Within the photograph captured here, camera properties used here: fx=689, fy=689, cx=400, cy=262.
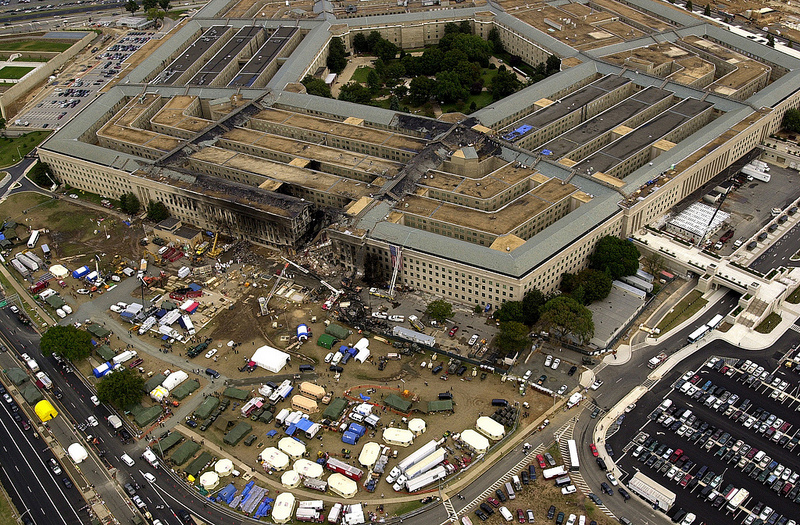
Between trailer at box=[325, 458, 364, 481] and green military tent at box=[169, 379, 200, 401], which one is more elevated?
green military tent at box=[169, 379, 200, 401]

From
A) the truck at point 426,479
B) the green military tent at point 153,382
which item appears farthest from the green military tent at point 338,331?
the truck at point 426,479

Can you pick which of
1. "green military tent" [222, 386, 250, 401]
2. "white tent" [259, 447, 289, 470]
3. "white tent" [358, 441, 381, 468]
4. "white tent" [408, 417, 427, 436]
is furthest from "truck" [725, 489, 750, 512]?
"green military tent" [222, 386, 250, 401]

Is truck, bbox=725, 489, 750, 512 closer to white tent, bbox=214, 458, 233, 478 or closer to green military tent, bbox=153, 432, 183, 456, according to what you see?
white tent, bbox=214, 458, 233, 478

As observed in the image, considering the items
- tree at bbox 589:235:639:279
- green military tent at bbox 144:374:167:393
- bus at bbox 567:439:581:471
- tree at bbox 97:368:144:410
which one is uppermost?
tree at bbox 589:235:639:279

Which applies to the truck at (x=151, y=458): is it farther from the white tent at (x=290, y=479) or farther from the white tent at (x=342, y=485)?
the white tent at (x=342, y=485)

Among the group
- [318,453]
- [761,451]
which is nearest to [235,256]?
[318,453]

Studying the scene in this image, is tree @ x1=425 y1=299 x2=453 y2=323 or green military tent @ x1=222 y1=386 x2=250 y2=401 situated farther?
tree @ x1=425 y1=299 x2=453 y2=323

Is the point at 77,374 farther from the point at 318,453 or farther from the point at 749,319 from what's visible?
the point at 749,319
